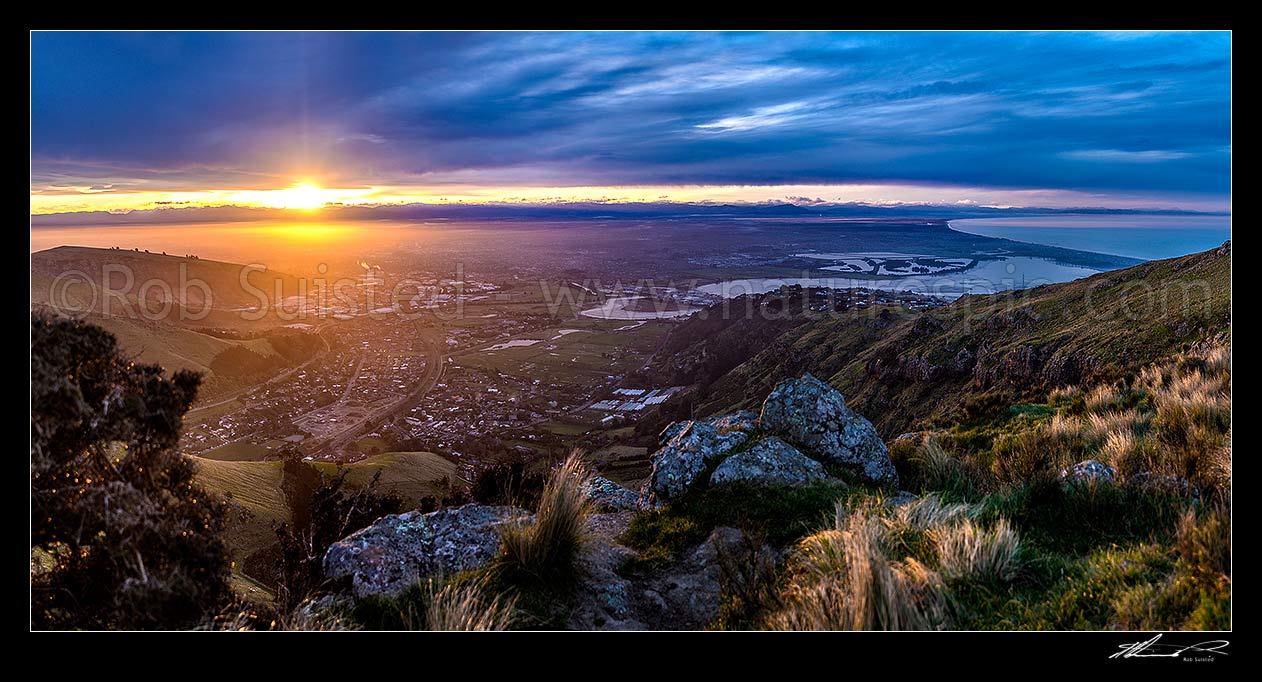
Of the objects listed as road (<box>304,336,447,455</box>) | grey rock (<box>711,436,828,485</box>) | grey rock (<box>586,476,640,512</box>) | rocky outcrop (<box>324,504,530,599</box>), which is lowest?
road (<box>304,336,447,455</box>)

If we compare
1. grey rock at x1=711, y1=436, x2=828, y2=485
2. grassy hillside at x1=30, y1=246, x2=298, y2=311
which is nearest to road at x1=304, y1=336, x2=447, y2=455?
grassy hillside at x1=30, y1=246, x2=298, y2=311

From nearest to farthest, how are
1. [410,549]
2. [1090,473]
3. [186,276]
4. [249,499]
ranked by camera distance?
[1090,473] < [410,549] < [249,499] < [186,276]

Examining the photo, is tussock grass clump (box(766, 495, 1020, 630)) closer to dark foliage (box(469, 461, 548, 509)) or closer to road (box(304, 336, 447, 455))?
dark foliage (box(469, 461, 548, 509))

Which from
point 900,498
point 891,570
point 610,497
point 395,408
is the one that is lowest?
point 395,408

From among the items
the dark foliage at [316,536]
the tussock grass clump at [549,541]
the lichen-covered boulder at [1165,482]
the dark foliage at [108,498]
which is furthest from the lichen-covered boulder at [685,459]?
the dark foliage at [108,498]

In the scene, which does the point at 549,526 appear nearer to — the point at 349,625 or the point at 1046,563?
the point at 349,625

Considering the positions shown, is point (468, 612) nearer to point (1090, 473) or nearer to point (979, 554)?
point (979, 554)

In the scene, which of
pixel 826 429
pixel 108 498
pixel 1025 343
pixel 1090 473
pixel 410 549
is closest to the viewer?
pixel 108 498

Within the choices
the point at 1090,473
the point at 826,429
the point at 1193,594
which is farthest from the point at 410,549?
the point at 1090,473
